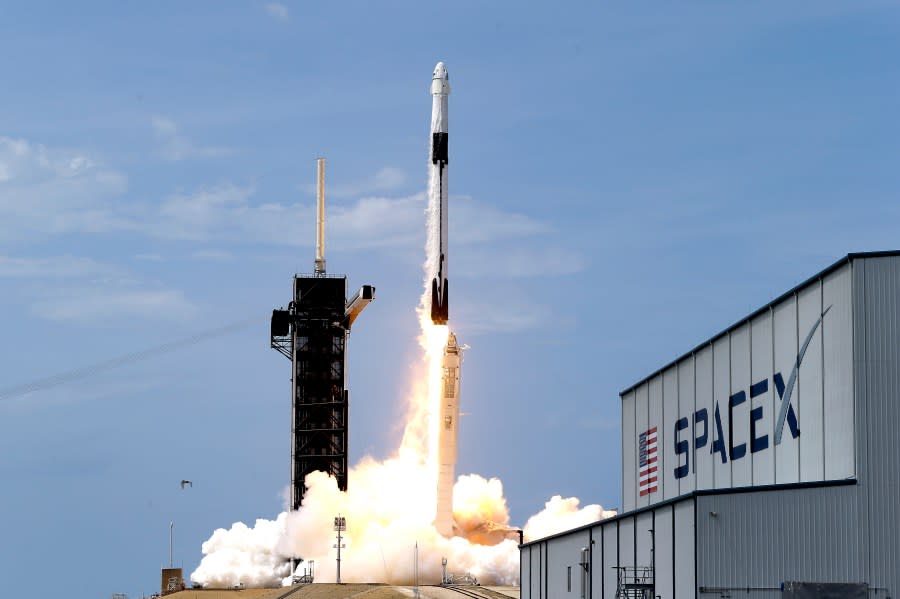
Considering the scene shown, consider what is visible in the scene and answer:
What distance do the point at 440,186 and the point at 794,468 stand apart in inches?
1985

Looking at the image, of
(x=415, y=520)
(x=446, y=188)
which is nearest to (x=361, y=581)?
(x=415, y=520)

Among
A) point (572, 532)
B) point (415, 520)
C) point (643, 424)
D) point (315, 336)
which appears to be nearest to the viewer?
point (572, 532)

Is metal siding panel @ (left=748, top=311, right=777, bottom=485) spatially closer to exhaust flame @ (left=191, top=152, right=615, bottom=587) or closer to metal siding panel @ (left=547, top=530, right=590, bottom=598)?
metal siding panel @ (left=547, top=530, right=590, bottom=598)

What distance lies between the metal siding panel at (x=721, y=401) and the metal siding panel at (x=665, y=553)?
8.15m

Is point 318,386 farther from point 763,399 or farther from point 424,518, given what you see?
point 763,399

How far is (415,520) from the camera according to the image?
112 m

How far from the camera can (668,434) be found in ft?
237

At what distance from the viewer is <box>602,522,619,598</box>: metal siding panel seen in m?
61.8

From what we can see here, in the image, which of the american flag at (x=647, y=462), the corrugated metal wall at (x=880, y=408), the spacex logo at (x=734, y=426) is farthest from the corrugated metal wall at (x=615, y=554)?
the corrugated metal wall at (x=880, y=408)

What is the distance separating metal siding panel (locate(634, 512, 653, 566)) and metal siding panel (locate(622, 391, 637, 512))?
2064 centimetres

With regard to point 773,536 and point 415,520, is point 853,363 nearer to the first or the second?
point 773,536

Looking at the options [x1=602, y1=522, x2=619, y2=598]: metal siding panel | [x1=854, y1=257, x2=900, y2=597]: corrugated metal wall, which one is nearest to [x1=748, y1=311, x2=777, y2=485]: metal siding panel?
[x1=602, y1=522, x2=619, y2=598]: metal siding panel

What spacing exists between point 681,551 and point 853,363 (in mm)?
7733

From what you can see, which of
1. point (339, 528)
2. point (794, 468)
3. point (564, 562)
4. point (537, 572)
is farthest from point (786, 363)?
point (339, 528)
